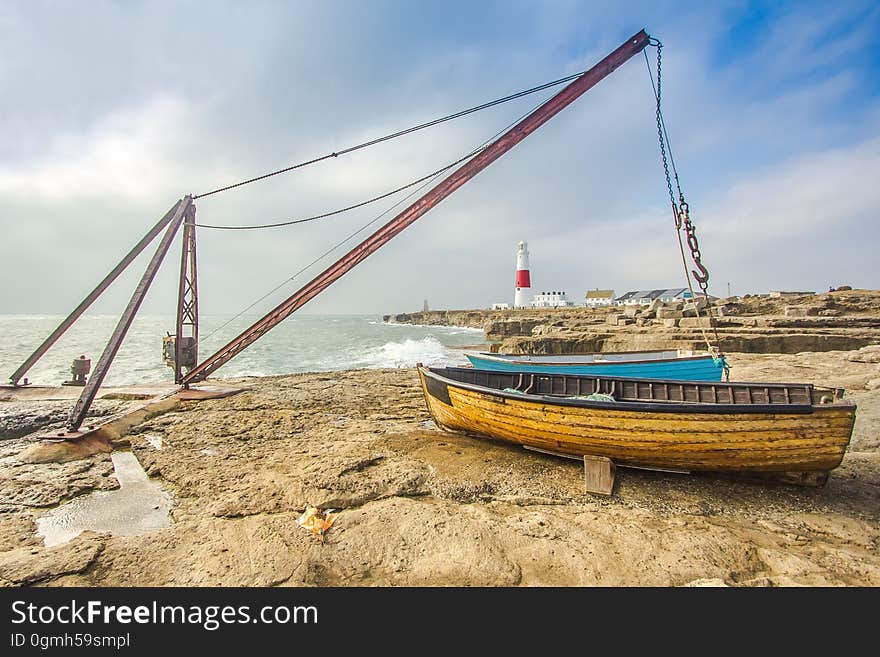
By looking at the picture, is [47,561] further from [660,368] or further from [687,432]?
[660,368]

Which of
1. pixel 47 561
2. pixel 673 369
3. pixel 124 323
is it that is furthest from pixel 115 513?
pixel 673 369

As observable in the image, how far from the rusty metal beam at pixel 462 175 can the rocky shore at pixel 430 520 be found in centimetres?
386

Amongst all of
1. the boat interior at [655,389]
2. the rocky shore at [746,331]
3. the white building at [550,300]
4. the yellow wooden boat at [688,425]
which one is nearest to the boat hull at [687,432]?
the yellow wooden boat at [688,425]

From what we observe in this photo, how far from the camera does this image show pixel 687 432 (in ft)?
15.7

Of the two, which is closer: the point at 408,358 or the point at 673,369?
the point at 673,369

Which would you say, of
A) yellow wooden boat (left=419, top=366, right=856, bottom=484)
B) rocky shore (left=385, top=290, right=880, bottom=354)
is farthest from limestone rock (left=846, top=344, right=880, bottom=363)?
yellow wooden boat (left=419, top=366, right=856, bottom=484)

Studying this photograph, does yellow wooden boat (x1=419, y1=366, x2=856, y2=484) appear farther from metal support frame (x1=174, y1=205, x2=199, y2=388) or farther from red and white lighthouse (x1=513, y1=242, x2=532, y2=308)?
red and white lighthouse (x1=513, y1=242, x2=532, y2=308)

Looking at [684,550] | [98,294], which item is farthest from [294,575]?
[98,294]

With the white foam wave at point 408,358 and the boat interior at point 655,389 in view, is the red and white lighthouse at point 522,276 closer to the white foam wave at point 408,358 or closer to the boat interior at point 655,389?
the white foam wave at point 408,358

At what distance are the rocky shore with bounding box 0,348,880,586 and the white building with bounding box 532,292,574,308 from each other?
95.2 m

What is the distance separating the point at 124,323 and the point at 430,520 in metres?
8.21

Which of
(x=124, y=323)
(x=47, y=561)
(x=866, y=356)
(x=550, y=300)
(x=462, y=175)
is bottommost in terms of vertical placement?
(x=47, y=561)

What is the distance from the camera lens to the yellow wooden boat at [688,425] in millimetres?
4379
